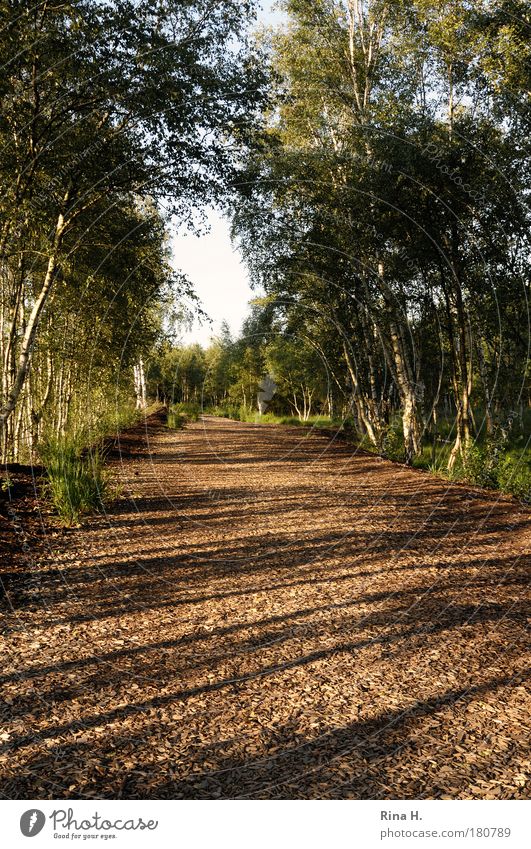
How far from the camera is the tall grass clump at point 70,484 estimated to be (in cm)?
957

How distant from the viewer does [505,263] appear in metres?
14.4

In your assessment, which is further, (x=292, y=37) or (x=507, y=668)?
(x=292, y=37)

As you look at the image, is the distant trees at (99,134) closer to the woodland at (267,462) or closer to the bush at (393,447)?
the woodland at (267,462)

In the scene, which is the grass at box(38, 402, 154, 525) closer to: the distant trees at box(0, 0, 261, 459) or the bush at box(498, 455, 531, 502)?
the distant trees at box(0, 0, 261, 459)

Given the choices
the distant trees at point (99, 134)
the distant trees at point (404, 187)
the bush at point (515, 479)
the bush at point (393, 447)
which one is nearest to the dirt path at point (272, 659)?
the bush at point (515, 479)

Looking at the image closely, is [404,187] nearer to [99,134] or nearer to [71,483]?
[99,134]

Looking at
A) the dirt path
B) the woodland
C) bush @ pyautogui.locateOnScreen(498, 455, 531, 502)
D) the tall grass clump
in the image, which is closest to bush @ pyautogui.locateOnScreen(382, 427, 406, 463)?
the woodland

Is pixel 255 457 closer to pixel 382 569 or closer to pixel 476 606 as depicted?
pixel 382 569

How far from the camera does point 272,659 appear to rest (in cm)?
509

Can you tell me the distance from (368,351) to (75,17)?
15.0 m
